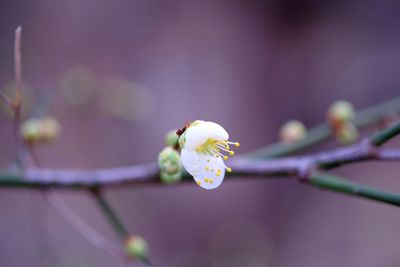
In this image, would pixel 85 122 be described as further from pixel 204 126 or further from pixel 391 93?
pixel 204 126

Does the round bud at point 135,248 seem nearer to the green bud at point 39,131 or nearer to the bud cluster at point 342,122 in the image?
the green bud at point 39,131

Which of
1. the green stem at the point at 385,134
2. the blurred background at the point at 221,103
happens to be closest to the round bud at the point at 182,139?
the green stem at the point at 385,134

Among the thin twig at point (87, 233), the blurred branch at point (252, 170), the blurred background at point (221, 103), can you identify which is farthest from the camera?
the blurred background at point (221, 103)

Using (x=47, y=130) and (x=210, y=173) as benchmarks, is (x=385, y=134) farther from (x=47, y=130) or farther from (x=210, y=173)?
(x=47, y=130)

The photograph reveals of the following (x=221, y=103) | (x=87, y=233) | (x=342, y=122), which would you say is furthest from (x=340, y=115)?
(x=221, y=103)

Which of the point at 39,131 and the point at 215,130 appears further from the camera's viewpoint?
the point at 39,131
